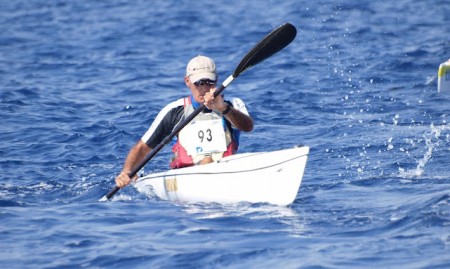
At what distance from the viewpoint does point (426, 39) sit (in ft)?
53.8

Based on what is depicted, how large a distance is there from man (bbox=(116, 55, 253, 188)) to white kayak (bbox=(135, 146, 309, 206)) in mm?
293

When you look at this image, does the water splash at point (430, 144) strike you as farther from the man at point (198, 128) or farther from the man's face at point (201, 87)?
the man's face at point (201, 87)

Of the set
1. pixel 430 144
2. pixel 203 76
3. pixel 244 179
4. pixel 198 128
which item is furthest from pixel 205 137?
pixel 430 144

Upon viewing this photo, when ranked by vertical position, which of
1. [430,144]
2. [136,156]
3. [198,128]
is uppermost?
[198,128]

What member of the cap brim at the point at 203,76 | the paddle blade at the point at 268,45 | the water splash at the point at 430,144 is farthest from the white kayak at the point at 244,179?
the water splash at the point at 430,144

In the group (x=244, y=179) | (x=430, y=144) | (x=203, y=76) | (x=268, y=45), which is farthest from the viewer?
(x=430, y=144)

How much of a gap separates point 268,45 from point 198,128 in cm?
95

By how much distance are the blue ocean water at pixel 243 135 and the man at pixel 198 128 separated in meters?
0.47

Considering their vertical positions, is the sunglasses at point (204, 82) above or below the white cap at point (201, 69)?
below

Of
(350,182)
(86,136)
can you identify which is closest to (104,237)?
(350,182)

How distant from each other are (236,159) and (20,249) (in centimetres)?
195

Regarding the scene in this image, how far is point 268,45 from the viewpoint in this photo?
8.24 m

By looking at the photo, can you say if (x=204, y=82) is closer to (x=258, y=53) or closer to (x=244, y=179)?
(x=258, y=53)

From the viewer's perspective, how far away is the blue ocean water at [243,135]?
6531 millimetres
